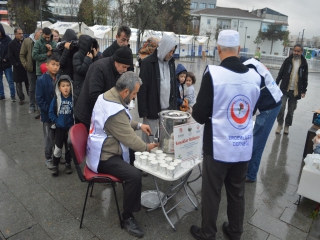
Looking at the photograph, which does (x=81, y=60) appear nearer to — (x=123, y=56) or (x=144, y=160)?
(x=123, y=56)

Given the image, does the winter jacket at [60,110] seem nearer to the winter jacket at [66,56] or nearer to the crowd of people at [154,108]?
the crowd of people at [154,108]

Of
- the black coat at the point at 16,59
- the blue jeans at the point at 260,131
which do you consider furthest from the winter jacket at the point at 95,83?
the black coat at the point at 16,59

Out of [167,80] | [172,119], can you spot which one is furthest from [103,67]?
[172,119]

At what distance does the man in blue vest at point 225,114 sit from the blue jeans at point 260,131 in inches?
53.1

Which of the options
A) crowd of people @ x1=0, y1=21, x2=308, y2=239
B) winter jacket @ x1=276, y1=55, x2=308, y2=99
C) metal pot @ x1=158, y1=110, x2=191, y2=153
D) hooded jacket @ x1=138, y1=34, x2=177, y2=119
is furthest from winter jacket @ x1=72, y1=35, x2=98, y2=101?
winter jacket @ x1=276, y1=55, x2=308, y2=99

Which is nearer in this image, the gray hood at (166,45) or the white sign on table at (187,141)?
the white sign on table at (187,141)

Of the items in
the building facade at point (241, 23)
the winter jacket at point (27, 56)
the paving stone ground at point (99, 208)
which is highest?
the building facade at point (241, 23)

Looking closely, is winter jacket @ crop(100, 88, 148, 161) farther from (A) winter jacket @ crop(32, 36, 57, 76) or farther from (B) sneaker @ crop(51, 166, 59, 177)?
(A) winter jacket @ crop(32, 36, 57, 76)

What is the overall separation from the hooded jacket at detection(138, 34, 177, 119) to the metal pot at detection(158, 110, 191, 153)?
773 mm

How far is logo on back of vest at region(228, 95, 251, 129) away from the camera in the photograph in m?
1.99

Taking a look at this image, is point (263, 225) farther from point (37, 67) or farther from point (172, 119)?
point (37, 67)

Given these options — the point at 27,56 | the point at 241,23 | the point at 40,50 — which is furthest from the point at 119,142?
the point at 241,23

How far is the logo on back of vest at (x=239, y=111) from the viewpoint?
1994 millimetres

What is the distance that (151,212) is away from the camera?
285cm
